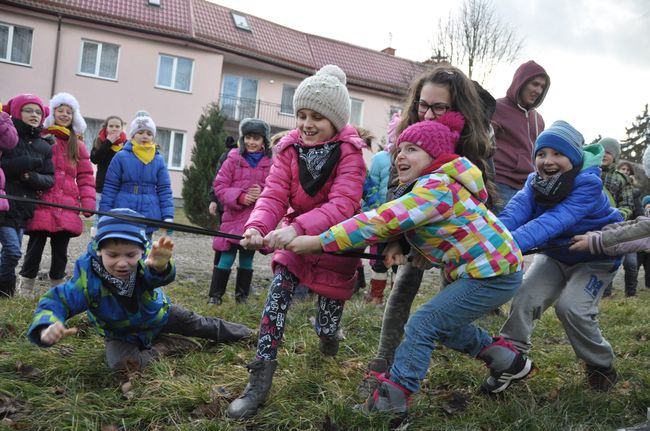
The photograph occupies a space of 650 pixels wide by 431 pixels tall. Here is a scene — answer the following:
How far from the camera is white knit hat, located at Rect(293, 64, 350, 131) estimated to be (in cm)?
334

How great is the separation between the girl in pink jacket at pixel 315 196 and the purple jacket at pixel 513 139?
2.21 m

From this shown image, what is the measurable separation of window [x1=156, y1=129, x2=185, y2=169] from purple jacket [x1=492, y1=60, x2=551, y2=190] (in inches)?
771

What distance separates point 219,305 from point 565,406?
3.20 meters

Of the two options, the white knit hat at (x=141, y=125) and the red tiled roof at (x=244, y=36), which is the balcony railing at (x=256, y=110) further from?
the white knit hat at (x=141, y=125)

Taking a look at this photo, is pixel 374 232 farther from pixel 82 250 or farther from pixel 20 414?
pixel 82 250

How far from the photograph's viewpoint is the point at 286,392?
3.01 m

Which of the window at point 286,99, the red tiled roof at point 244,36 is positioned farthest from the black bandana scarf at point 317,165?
the window at point 286,99

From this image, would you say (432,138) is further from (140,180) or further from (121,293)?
(140,180)

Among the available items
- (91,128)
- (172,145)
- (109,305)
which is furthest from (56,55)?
(109,305)

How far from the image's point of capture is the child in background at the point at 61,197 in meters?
5.35

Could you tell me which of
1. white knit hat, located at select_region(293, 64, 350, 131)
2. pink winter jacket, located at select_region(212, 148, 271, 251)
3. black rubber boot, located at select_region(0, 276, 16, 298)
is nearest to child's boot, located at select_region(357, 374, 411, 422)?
white knit hat, located at select_region(293, 64, 350, 131)

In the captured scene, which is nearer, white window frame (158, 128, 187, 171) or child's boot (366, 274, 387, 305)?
child's boot (366, 274, 387, 305)

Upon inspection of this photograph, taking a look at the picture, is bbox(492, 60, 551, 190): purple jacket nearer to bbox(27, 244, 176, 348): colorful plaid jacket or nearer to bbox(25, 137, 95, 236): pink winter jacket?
bbox(27, 244, 176, 348): colorful plaid jacket

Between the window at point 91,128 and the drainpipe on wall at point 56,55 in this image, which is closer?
the drainpipe on wall at point 56,55
